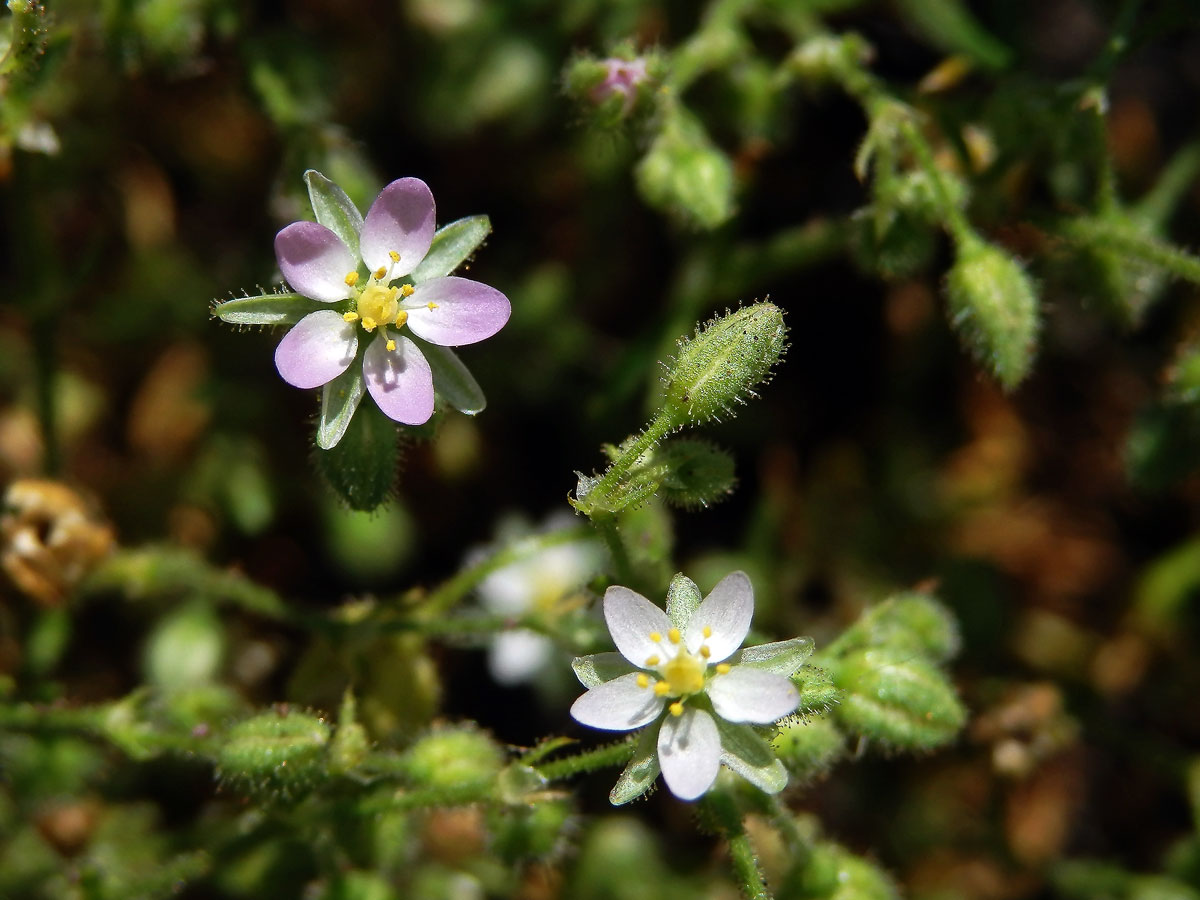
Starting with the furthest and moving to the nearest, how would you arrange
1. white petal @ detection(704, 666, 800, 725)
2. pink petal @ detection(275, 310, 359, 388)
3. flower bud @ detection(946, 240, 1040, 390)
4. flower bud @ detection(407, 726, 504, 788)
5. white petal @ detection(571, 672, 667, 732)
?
flower bud @ detection(946, 240, 1040, 390), flower bud @ detection(407, 726, 504, 788), pink petal @ detection(275, 310, 359, 388), white petal @ detection(571, 672, 667, 732), white petal @ detection(704, 666, 800, 725)

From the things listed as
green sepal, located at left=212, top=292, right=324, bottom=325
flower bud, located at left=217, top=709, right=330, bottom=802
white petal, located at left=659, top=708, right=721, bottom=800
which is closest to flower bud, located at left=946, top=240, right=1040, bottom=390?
white petal, located at left=659, top=708, right=721, bottom=800

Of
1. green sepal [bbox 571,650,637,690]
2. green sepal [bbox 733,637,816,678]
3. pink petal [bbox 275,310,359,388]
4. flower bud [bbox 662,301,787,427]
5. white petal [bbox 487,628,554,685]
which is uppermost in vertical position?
white petal [bbox 487,628,554,685]

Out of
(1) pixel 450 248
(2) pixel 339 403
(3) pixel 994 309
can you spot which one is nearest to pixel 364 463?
(2) pixel 339 403

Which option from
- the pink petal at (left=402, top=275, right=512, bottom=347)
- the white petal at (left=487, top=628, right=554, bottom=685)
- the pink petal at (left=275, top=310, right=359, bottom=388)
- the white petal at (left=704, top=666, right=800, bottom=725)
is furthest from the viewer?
the white petal at (left=487, top=628, right=554, bottom=685)

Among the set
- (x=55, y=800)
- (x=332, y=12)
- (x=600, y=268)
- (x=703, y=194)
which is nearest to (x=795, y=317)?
(x=600, y=268)

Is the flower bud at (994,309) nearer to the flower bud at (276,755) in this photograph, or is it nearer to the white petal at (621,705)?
the white petal at (621,705)

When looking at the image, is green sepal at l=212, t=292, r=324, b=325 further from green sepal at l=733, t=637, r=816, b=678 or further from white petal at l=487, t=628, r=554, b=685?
white petal at l=487, t=628, r=554, b=685

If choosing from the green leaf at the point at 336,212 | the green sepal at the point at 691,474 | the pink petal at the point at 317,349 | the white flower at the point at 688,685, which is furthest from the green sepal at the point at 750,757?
the green leaf at the point at 336,212
